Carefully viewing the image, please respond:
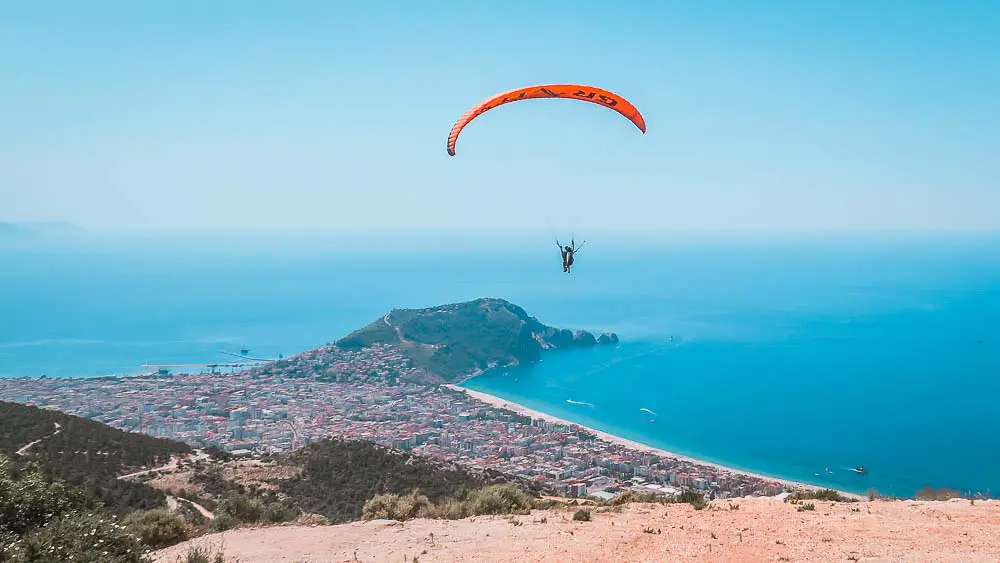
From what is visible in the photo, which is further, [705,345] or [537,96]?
[705,345]

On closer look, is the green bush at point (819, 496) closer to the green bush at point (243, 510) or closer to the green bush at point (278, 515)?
the green bush at point (278, 515)

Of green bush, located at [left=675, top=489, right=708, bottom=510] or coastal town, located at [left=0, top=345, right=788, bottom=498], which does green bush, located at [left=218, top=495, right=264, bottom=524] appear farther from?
coastal town, located at [left=0, top=345, right=788, bottom=498]

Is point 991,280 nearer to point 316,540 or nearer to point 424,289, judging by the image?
point 424,289

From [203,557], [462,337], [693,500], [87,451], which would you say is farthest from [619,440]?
[203,557]

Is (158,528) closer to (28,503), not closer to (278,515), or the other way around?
(28,503)

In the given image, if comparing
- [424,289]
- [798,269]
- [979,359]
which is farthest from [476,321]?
[798,269]

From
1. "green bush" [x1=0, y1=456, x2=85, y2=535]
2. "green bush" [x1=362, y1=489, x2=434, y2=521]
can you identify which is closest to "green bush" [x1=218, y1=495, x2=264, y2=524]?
"green bush" [x1=362, y1=489, x2=434, y2=521]

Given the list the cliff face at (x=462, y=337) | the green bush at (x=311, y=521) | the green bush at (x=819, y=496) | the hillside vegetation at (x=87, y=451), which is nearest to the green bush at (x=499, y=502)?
the green bush at (x=311, y=521)
